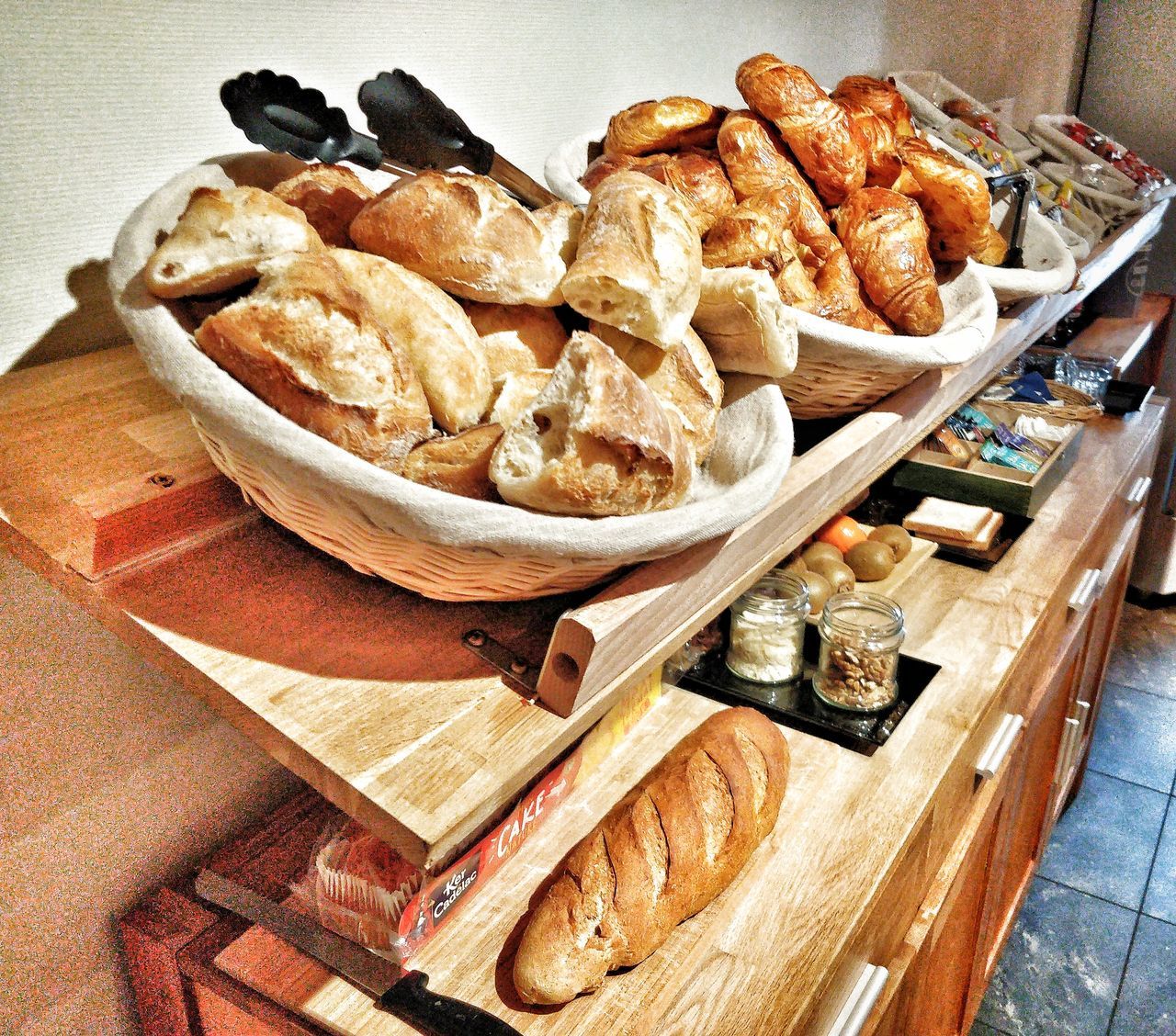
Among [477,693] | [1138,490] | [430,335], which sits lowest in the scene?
[1138,490]

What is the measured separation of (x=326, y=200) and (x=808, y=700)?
81cm

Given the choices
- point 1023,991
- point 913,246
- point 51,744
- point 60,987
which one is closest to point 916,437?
point 913,246

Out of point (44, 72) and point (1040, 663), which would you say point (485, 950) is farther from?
point (1040, 663)

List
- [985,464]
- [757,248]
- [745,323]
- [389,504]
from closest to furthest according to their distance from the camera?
[389,504], [745,323], [757,248], [985,464]

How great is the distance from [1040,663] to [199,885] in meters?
1.31

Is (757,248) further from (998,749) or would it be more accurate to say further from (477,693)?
(998,749)

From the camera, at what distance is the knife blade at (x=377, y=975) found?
0.70 meters

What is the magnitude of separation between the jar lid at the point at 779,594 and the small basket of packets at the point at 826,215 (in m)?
0.25

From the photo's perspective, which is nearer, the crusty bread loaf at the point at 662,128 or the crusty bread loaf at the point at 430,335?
the crusty bread loaf at the point at 430,335

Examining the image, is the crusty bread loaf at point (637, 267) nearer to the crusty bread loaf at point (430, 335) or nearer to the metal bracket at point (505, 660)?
the crusty bread loaf at point (430, 335)

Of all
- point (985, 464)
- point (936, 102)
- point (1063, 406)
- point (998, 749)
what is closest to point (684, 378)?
point (998, 749)

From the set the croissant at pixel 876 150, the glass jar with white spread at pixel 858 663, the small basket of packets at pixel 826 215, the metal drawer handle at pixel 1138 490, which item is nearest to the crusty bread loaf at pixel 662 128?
the small basket of packets at pixel 826 215

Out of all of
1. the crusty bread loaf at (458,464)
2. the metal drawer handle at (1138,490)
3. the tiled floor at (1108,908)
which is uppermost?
the crusty bread loaf at (458,464)

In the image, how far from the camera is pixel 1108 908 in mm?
2320
